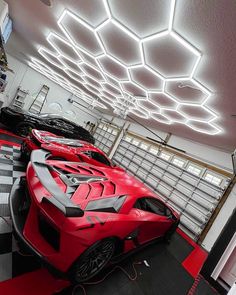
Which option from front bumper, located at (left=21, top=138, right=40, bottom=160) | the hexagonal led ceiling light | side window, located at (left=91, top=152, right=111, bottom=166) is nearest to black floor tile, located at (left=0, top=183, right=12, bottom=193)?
front bumper, located at (left=21, top=138, right=40, bottom=160)

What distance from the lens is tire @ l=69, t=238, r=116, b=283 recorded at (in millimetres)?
1811

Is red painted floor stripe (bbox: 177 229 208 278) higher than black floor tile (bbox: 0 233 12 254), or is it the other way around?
red painted floor stripe (bbox: 177 229 208 278)

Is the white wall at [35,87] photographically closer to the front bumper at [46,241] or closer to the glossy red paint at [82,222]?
the glossy red paint at [82,222]

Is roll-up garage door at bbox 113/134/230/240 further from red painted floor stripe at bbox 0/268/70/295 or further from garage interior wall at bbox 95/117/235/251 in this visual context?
red painted floor stripe at bbox 0/268/70/295

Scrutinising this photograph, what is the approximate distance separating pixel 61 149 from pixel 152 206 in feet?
7.89

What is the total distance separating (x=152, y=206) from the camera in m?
3.33

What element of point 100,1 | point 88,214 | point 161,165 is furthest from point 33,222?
point 161,165

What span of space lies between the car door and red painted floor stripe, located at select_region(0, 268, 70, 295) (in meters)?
1.21

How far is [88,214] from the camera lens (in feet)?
6.11

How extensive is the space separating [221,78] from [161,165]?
5.38 m

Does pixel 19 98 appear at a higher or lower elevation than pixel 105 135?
lower

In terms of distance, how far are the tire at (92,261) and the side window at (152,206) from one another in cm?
71

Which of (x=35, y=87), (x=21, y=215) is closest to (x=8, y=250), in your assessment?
(x=21, y=215)

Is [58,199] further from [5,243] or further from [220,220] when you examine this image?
[220,220]
